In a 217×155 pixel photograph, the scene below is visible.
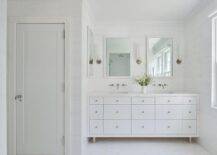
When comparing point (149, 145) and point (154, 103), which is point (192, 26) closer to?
point (154, 103)

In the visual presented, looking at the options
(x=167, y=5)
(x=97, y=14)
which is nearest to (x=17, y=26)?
(x=97, y=14)

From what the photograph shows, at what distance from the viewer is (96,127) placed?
4328mm

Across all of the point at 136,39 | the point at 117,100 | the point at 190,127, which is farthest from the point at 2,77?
the point at 136,39

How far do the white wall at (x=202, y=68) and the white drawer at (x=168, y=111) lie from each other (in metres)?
0.41

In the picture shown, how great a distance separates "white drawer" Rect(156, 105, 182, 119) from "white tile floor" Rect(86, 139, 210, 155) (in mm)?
518

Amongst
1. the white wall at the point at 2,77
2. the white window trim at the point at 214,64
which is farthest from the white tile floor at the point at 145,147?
the white wall at the point at 2,77

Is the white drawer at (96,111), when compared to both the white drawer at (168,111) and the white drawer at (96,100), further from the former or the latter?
the white drawer at (168,111)

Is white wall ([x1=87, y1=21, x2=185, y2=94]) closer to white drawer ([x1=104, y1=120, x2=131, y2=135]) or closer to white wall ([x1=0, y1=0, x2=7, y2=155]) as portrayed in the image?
white drawer ([x1=104, y1=120, x2=131, y2=135])

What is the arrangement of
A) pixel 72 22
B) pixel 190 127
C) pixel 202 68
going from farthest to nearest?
pixel 190 127 → pixel 202 68 → pixel 72 22

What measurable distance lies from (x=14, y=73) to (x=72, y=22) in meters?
1.15

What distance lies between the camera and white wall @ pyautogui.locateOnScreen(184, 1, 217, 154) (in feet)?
12.1

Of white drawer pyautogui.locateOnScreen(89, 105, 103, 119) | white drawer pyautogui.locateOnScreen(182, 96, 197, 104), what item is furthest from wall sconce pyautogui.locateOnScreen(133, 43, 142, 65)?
white drawer pyautogui.locateOnScreen(89, 105, 103, 119)

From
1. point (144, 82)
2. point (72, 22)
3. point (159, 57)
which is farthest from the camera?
point (159, 57)

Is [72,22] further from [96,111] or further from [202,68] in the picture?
[202,68]
